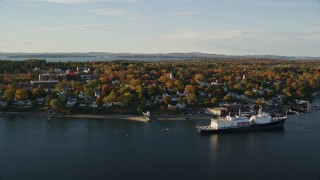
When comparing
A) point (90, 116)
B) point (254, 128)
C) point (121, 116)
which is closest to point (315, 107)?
point (254, 128)

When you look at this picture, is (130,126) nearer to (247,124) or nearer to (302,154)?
(247,124)

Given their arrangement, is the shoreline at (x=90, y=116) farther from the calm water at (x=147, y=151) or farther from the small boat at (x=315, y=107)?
the small boat at (x=315, y=107)

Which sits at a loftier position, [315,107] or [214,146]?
[315,107]

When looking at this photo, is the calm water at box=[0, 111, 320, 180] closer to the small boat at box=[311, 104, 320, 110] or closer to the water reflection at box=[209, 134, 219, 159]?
the water reflection at box=[209, 134, 219, 159]

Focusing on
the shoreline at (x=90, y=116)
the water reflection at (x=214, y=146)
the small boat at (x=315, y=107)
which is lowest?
Answer: the water reflection at (x=214, y=146)

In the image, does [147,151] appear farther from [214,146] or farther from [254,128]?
[254,128]

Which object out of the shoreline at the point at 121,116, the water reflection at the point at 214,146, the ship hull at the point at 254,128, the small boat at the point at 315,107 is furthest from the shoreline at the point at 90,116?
the small boat at the point at 315,107

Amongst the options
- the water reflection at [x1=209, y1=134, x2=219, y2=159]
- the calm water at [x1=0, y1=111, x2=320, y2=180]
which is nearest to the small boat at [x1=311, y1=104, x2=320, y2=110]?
the calm water at [x1=0, y1=111, x2=320, y2=180]

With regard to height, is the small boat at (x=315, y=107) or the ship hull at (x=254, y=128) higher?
the small boat at (x=315, y=107)

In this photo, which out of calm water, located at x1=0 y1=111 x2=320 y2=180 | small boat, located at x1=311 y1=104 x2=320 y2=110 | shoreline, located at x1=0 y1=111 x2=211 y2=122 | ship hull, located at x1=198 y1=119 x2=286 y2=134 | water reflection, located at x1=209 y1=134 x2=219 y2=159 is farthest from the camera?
small boat, located at x1=311 y1=104 x2=320 y2=110
